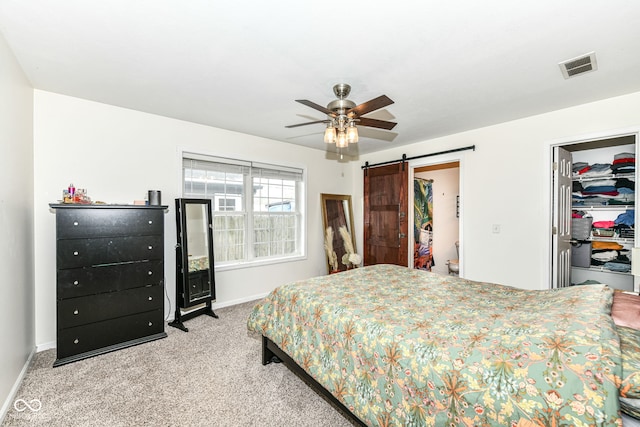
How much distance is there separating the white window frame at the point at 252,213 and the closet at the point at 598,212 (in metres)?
3.40

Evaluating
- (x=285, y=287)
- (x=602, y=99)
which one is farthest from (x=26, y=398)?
(x=602, y=99)

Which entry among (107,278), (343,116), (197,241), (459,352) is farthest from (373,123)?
(107,278)

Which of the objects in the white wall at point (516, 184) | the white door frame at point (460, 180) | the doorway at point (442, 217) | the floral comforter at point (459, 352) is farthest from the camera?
the doorway at point (442, 217)

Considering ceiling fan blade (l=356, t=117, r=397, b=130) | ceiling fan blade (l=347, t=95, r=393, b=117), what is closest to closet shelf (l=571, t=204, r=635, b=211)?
ceiling fan blade (l=356, t=117, r=397, b=130)

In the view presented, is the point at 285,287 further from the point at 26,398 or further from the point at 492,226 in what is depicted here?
the point at 492,226

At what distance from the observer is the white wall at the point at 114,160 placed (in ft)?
8.80

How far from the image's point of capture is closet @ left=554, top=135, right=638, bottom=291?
348 cm

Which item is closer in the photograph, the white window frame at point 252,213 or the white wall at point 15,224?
the white wall at point 15,224

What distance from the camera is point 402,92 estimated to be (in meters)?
2.66

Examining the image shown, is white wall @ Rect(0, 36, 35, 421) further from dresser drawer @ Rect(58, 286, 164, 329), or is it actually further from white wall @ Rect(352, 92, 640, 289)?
white wall @ Rect(352, 92, 640, 289)

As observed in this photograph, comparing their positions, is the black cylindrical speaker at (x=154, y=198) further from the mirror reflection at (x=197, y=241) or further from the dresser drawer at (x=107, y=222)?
the mirror reflection at (x=197, y=241)

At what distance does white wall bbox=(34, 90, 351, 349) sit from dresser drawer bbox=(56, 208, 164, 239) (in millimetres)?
457

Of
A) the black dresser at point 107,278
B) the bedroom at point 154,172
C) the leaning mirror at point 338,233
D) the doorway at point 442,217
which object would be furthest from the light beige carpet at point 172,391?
the doorway at point 442,217

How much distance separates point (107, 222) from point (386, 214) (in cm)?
392
